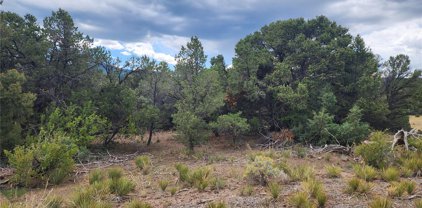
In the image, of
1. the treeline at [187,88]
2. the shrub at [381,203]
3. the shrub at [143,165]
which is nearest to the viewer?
the shrub at [381,203]

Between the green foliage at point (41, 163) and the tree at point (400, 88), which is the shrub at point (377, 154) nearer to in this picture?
the green foliage at point (41, 163)

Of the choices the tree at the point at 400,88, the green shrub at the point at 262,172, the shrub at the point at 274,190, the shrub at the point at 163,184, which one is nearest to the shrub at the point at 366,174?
the green shrub at the point at 262,172

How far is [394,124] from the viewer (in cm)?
2152

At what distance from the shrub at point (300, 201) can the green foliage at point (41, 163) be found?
6648 millimetres

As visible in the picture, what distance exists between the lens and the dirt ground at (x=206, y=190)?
6.98 m

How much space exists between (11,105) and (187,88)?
6.77 meters

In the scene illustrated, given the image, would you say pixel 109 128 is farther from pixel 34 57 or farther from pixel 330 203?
pixel 330 203

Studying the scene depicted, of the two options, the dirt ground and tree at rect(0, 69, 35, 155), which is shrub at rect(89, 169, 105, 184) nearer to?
the dirt ground

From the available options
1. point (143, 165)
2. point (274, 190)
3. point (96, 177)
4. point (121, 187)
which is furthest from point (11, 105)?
point (274, 190)

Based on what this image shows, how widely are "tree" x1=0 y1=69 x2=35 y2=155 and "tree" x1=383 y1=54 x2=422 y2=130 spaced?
66.4 feet

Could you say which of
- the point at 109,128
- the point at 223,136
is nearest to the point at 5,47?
the point at 109,128

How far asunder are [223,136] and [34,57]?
10363 mm

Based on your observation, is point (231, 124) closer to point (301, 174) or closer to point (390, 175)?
point (301, 174)

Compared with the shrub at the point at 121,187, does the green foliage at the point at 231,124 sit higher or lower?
higher
